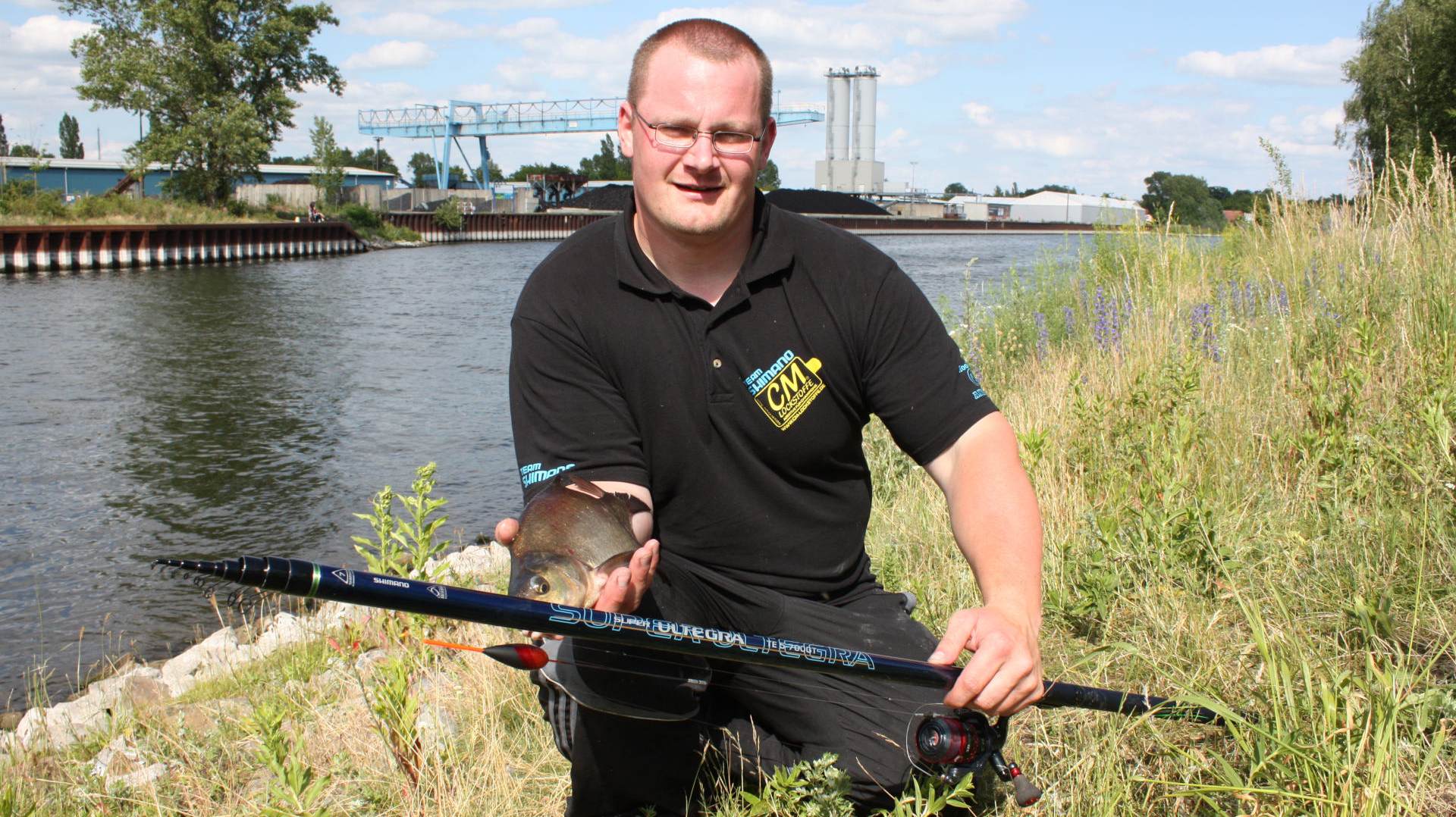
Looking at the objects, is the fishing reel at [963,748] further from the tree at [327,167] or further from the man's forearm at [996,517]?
the tree at [327,167]

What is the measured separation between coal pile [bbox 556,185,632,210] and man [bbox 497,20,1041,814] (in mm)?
76434

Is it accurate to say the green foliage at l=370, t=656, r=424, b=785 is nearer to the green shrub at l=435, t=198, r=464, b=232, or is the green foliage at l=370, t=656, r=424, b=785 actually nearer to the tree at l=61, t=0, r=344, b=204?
the tree at l=61, t=0, r=344, b=204

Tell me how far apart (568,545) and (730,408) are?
744mm

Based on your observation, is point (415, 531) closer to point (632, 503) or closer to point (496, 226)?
point (632, 503)

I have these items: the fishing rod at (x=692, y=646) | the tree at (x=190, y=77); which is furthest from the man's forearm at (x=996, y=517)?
the tree at (x=190, y=77)

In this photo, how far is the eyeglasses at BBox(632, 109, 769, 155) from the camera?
293cm

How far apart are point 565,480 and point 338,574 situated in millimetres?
943

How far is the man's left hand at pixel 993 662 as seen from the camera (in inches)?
91.1

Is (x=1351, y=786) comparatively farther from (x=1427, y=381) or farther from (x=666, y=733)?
(x=1427, y=381)

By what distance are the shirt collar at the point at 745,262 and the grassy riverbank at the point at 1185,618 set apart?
132 centimetres

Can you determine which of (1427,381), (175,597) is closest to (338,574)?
(1427,381)

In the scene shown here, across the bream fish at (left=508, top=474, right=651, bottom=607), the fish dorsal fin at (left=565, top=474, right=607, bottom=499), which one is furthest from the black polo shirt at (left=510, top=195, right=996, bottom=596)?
the bream fish at (left=508, top=474, right=651, bottom=607)

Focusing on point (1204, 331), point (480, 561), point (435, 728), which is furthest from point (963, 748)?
point (480, 561)

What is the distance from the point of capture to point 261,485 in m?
12.0
